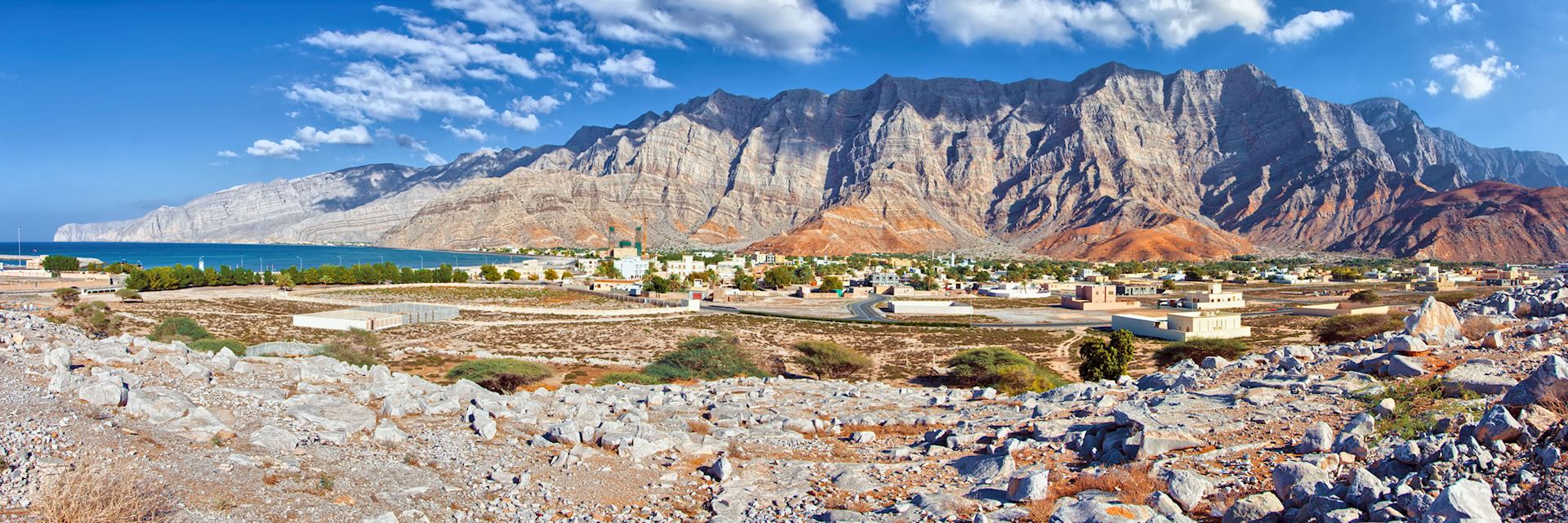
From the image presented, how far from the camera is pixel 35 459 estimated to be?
7.47 m

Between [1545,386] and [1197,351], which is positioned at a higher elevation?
[1545,386]

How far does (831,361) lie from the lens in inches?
1321

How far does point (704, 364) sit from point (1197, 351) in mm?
22498

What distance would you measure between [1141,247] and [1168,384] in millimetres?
174929

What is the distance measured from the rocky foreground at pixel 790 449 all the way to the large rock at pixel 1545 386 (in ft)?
0.09

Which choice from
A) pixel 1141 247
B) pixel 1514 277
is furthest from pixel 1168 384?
pixel 1141 247

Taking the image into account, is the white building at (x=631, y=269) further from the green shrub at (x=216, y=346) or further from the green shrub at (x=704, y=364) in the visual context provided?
the green shrub at (x=216, y=346)

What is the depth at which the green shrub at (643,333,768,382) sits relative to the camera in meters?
28.9

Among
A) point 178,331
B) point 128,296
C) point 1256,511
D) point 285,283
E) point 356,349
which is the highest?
point 1256,511

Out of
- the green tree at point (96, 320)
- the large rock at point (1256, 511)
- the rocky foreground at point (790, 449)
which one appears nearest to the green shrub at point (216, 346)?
the rocky foreground at point (790, 449)

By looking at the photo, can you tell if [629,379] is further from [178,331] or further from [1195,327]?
[1195,327]

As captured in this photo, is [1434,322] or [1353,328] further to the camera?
[1353,328]

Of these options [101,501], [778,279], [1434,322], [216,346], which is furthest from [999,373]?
[778,279]

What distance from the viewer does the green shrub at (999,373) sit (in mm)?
25297
